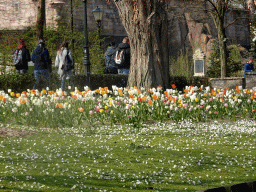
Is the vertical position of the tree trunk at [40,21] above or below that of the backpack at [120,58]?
above

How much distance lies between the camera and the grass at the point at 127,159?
414cm

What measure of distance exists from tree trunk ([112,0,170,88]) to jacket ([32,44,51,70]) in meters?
5.44

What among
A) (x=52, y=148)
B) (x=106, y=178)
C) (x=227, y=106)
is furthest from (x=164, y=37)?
(x=106, y=178)

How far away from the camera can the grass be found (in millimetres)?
4141

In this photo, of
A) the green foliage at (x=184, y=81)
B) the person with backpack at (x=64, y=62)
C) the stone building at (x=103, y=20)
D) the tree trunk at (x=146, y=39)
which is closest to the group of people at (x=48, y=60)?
the person with backpack at (x=64, y=62)

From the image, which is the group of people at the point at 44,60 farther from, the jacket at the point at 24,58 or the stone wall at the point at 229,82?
the stone wall at the point at 229,82

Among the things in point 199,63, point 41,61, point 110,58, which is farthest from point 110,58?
point 199,63

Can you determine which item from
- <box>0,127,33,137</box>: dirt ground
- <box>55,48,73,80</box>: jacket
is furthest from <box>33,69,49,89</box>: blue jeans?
<box>0,127,33,137</box>: dirt ground

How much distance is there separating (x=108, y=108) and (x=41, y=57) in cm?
743

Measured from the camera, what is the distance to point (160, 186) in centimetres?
405

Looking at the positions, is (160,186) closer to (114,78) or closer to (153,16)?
(153,16)

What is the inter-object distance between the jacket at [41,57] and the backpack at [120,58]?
272cm

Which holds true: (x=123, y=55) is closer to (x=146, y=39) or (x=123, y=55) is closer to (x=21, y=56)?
(x=146, y=39)

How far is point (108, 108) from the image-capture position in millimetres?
9070
